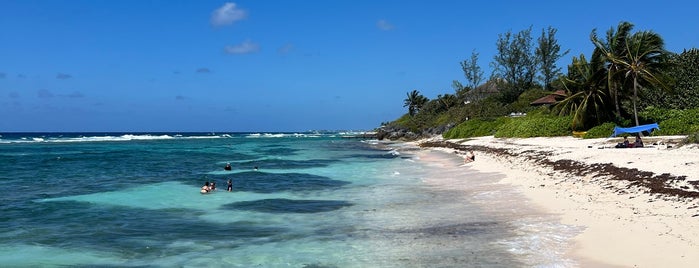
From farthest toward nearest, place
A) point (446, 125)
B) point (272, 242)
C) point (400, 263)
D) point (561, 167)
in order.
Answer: point (446, 125) < point (561, 167) < point (272, 242) < point (400, 263)

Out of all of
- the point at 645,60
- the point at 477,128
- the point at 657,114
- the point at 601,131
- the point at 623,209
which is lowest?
the point at 623,209

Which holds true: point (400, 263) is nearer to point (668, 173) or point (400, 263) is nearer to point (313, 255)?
point (313, 255)

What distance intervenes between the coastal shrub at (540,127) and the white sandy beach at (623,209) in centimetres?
2276

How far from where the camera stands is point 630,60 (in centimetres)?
3731

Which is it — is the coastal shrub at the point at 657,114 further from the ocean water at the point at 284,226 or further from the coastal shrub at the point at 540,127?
the ocean water at the point at 284,226

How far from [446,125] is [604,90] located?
117 feet

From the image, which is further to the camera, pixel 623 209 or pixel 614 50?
pixel 614 50

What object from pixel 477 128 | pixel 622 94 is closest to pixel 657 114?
pixel 622 94

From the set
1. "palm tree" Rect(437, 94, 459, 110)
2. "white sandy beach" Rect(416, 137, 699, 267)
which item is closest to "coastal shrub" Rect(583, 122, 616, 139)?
"white sandy beach" Rect(416, 137, 699, 267)

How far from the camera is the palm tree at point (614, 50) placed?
38.0 meters

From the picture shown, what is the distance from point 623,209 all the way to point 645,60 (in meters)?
29.7

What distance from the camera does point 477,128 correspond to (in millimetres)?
62344

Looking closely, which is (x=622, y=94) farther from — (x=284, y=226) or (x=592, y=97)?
(x=284, y=226)

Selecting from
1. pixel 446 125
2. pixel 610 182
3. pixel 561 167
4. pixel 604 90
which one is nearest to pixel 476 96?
pixel 446 125
